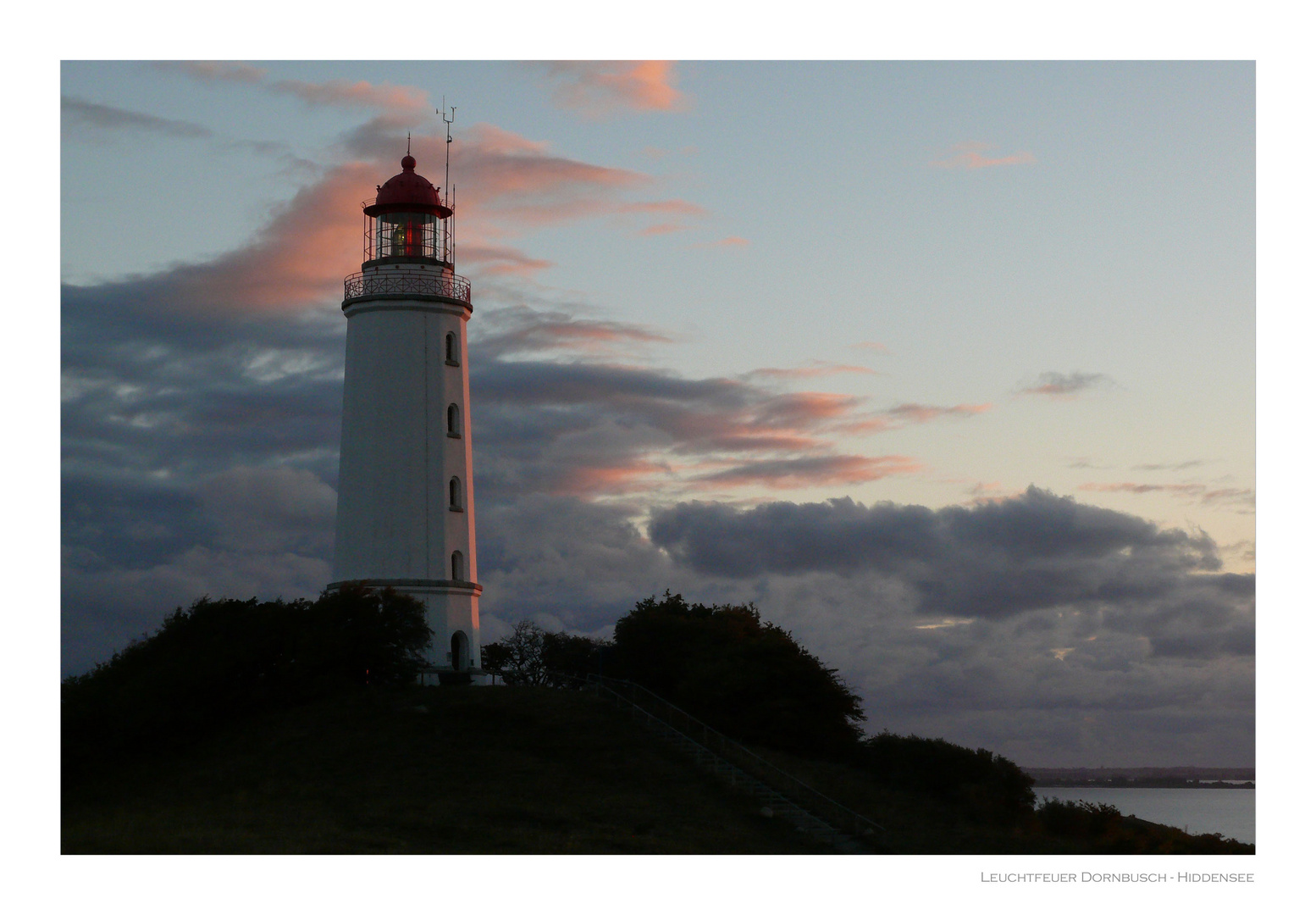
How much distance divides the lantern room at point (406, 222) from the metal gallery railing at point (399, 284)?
577 mm

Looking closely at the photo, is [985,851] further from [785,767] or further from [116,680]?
[116,680]

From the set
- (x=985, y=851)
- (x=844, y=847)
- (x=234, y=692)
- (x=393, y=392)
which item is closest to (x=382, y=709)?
(x=234, y=692)

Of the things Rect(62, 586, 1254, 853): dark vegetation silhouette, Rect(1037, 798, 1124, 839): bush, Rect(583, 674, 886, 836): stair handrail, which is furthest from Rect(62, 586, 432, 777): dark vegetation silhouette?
Rect(1037, 798, 1124, 839): bush

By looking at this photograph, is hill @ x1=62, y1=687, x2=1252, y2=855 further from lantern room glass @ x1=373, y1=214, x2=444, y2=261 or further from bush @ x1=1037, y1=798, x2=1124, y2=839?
lantern room glass @ x1=373, y1=214, x2=444, y2=261

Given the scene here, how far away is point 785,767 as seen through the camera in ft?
121

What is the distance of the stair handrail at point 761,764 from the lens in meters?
32.0

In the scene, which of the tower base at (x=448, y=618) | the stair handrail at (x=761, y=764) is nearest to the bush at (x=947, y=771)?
the stair handrail at (x=761, y=764)

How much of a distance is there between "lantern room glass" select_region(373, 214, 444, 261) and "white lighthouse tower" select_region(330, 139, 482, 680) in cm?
4

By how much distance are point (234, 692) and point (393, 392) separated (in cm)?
1148

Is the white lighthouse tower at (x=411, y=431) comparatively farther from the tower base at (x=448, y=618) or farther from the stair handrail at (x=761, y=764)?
the stair handrail at (x=761, y=764)

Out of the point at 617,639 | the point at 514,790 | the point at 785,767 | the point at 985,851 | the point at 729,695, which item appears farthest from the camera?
the point at 617,639

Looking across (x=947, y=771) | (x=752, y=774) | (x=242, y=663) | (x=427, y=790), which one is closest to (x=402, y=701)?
(x=242, y=663)

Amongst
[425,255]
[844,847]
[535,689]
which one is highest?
[425,255]

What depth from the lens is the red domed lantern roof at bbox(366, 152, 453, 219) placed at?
158 ft
